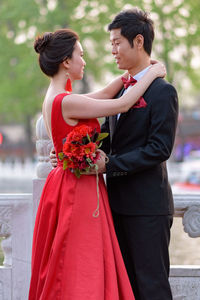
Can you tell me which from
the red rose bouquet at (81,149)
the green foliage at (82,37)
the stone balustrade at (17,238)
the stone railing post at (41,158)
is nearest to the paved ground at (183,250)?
the stone balustrade at (17,238)

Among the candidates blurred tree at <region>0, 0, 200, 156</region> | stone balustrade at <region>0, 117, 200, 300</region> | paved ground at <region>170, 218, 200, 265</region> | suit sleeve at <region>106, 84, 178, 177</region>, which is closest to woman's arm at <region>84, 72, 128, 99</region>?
suit sleeve at <region>106, 84, 178, 177</region>

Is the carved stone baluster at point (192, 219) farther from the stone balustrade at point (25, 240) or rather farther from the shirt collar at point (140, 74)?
the shirt collar at point (140, 74)

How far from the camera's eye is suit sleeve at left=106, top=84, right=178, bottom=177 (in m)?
3.03

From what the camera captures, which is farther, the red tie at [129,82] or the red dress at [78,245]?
the red tie at [129,82]

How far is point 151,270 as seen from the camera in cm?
313

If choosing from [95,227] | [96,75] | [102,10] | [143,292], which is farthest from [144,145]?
[96,75]

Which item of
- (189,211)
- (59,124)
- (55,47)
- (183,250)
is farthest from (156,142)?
(183,250)

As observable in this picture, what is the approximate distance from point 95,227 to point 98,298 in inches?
14.8

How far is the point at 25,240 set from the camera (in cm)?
418

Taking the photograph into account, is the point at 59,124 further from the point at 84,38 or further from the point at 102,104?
the point at 84,38

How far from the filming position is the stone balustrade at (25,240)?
4.03 metres

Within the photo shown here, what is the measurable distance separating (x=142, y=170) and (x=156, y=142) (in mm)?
197

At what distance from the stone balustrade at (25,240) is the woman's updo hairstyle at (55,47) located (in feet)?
2.82

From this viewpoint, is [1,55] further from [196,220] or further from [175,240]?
[196,220]
